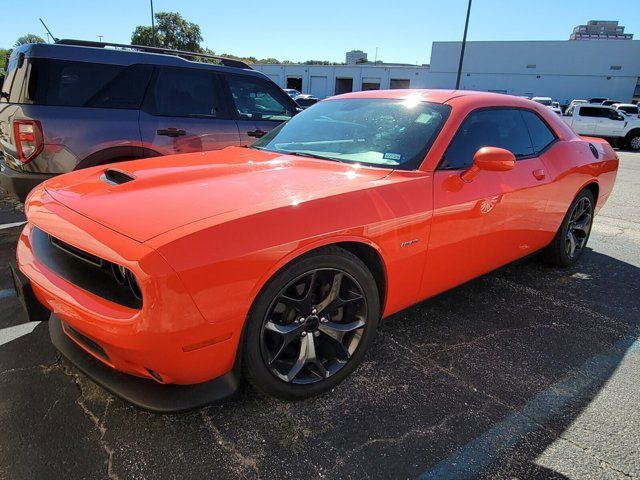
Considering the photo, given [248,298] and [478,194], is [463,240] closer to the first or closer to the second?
[478,194]

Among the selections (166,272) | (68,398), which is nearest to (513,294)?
(166,272)

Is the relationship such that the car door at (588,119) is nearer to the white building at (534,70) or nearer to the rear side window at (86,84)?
the rear side window at (86,84)

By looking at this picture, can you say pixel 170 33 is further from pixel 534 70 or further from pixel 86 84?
pixel 86 84

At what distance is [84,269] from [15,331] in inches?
49.3

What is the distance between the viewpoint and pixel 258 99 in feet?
17.9

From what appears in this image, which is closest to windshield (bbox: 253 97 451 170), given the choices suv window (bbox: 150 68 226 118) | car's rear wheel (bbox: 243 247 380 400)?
car's rear wheel (bbox: 243 247 380 400)

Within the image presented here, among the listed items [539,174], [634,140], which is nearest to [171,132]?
[539,174]

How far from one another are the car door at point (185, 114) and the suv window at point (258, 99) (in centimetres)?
21

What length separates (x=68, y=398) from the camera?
2207 mm

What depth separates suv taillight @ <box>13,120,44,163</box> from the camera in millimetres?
3859

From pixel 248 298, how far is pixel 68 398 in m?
1.17

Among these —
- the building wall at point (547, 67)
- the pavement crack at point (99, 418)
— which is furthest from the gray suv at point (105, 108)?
the building wall at point (547, 67)

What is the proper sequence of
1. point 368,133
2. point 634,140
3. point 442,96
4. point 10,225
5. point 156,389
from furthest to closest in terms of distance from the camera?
point 634,140
point 10,225
point 442,96
point 368,133
point 156,389

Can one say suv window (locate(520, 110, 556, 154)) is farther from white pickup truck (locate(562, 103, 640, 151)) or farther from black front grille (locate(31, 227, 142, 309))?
white pickup truck (locate(562, 103, 640, 151))
